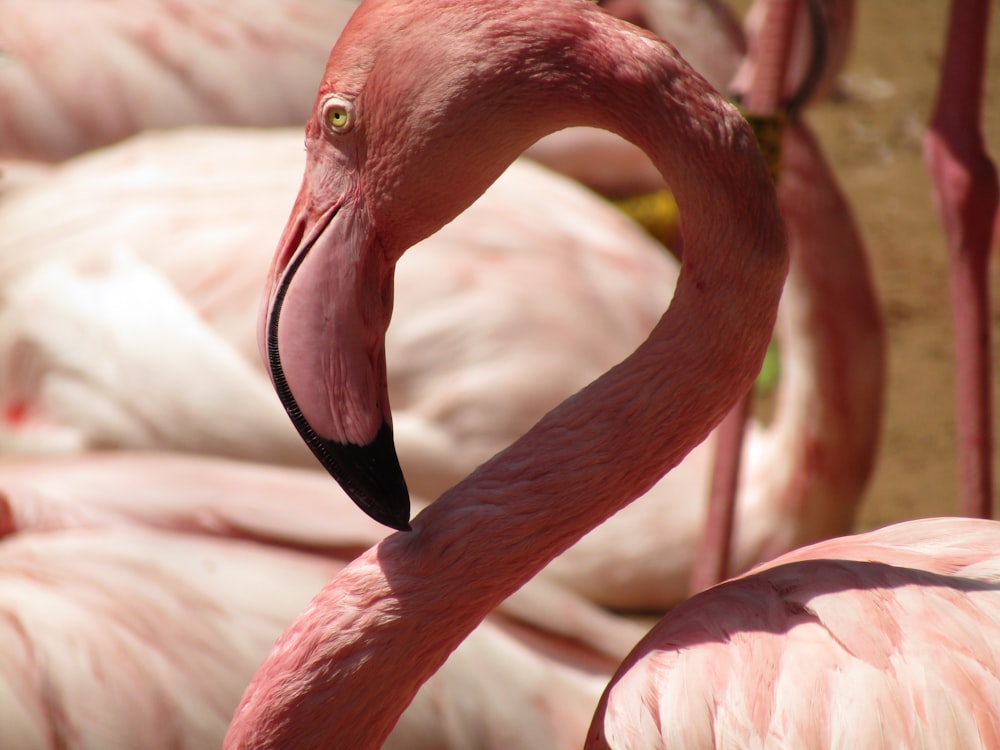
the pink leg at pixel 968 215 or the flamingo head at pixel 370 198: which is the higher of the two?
the flamingo head at pixel 370 198

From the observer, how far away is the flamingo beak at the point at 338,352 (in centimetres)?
111

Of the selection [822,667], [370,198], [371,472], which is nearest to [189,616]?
[371,472]

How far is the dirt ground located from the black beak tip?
97.1 inches

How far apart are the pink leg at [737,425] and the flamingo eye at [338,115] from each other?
1.10 metres

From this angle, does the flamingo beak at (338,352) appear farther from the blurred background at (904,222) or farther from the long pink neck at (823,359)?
the blurred background at (904,222)

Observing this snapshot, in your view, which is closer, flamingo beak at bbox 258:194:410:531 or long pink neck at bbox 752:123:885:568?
flamingo beak at bbox 258:194:410:531

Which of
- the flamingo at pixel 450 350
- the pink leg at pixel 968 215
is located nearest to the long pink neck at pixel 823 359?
the flamingo at pixel 450 350

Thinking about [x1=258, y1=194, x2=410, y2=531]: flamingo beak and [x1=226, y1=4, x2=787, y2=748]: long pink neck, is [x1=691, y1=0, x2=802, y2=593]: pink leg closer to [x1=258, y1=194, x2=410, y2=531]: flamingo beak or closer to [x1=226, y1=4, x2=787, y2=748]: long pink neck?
[x1=226, y1=4, x2=787, y2=748]: long pink neck

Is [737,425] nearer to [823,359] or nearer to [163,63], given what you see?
[823,359]

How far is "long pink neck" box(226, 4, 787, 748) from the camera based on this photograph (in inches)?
44.5

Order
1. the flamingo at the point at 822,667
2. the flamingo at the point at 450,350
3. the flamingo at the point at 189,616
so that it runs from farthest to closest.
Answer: the flamingo at the point at 450,350 → the flamingo at the point at 189,616 → the flamingo at the point at 822,667

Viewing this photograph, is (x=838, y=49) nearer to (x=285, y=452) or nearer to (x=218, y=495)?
(x=285, y=452)

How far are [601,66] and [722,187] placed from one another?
0.15 meters

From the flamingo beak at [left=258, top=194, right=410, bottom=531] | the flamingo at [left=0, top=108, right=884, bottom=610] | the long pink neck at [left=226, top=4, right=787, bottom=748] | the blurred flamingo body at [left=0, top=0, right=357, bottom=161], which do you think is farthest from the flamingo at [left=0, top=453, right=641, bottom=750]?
the blurred flamingo body at [left=0, top=0, right=357, bottom=161]
